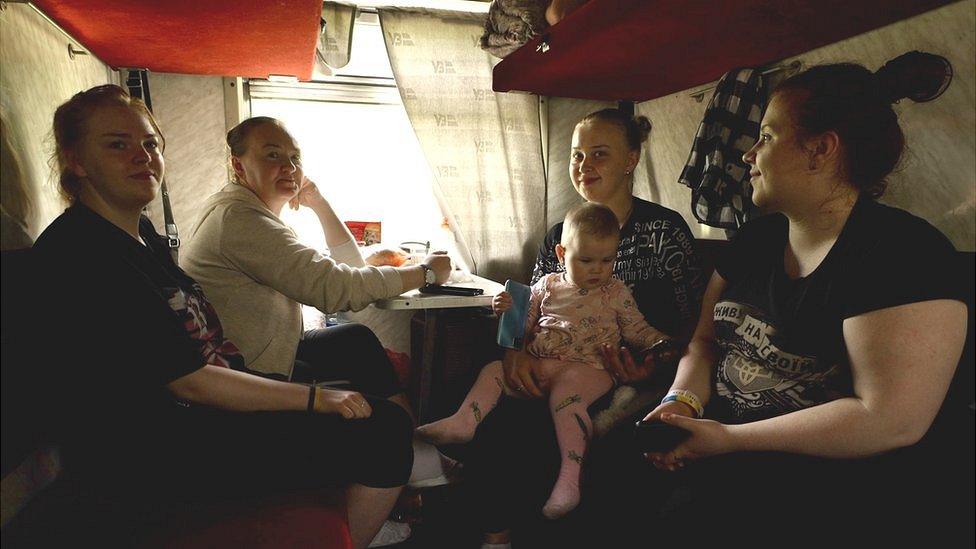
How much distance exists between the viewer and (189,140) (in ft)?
8.27

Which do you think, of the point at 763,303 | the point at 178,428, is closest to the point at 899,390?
the point at 763,303

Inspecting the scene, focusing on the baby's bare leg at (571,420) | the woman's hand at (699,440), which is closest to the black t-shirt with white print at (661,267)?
the baby's bare leg at (571,420)

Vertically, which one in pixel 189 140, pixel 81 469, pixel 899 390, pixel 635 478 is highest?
pixel 189 140

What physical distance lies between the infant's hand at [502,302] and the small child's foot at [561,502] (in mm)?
575

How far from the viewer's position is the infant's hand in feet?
5.73

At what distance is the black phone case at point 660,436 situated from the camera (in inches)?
44.7

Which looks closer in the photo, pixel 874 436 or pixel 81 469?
pixel 874 436

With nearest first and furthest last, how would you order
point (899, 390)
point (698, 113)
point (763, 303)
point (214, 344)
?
1. point (899, 390)
2. point (763, 303)
3. point (214, 344)
4. point (698, 113)

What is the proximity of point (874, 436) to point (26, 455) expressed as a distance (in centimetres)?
148

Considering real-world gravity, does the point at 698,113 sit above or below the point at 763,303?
above

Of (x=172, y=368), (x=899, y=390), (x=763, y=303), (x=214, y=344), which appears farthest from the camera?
(x=214, y=344)

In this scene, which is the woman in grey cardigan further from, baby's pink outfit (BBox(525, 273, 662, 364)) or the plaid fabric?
the plaid fabric

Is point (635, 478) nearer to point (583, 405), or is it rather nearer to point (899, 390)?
point (583, 405)

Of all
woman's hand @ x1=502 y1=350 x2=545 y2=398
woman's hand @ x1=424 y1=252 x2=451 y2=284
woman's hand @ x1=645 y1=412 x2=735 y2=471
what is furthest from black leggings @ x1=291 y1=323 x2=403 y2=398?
woman's hand @ x1=645 y1=412 x2=735 y2=471
